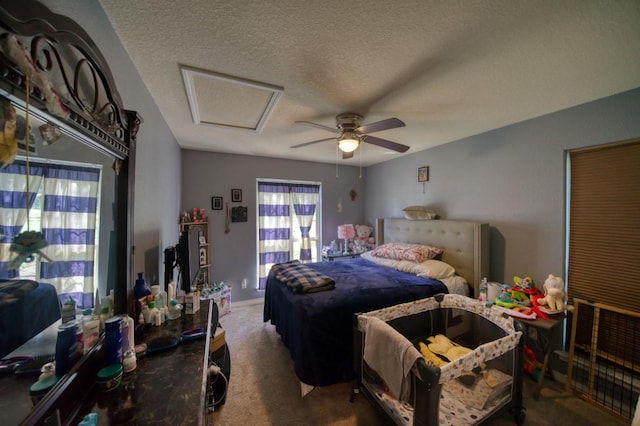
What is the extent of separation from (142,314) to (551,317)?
10.1ft

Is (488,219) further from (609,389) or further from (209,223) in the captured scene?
(209,223)

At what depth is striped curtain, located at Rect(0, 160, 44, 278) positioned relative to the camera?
0.52 m

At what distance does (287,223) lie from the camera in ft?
13.6

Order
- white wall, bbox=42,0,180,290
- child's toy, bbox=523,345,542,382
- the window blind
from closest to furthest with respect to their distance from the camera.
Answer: white wall, bbox=42,0,180,290, the window blind, child's toy, bbox=523,345,542,382

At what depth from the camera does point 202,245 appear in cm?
329

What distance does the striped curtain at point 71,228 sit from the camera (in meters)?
0.66

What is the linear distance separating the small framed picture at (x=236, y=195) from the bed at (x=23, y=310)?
10.1 ft

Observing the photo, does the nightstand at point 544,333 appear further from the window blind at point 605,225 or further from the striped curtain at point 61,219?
the striped curtain at point 61,219

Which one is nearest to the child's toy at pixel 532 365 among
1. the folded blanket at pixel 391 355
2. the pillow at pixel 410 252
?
the pillow at pixel 410 252

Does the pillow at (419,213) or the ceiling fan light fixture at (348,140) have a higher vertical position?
the ceiling fan light fixture at (348,140)

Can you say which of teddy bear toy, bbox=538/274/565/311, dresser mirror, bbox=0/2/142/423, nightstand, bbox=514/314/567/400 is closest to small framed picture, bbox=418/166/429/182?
teddy bear toy, bbox=538/274/565/311

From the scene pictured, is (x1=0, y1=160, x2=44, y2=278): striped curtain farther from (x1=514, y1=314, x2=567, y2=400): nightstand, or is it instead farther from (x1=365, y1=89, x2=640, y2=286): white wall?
(x1=365, y1=89, x2=640, y2=286): white wall

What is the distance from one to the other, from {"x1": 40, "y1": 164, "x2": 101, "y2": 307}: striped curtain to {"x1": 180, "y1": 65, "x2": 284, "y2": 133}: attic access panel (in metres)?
1.04

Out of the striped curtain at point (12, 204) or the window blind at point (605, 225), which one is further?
the window blind at point (605, 225)
